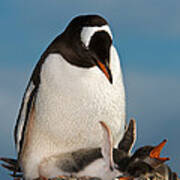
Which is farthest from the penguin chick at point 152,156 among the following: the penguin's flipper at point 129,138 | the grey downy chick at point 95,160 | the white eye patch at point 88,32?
the white eye patch at point 88,32

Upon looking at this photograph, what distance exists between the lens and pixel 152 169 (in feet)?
10.7

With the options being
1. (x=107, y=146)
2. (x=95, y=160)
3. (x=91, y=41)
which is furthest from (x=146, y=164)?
(x=91, y=41)

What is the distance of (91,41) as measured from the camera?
3354 mm

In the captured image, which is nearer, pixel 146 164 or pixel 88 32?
pixel 146 164

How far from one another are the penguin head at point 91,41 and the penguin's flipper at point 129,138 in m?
0.49

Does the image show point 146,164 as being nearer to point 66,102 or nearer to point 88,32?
point 66,102

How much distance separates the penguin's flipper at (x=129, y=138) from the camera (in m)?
3.63

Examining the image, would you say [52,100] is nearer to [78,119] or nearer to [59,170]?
[78,119]

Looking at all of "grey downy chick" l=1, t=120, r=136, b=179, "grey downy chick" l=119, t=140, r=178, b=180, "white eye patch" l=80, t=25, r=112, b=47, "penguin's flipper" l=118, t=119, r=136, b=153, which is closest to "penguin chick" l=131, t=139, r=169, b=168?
"grey downy chick" l=119, t=140, r=178, b=180

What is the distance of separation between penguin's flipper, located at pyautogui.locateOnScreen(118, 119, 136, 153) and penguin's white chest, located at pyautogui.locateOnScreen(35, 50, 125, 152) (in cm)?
18

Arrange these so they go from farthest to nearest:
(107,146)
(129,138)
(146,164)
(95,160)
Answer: (129,138) < (95,160) < (107,146) < (146,164)

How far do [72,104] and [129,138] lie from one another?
0.47 meters

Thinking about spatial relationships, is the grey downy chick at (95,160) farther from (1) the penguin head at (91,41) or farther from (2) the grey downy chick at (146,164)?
(1) the penguin head at (91,41)

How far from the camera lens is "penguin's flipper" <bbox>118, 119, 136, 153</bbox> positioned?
3.63m
